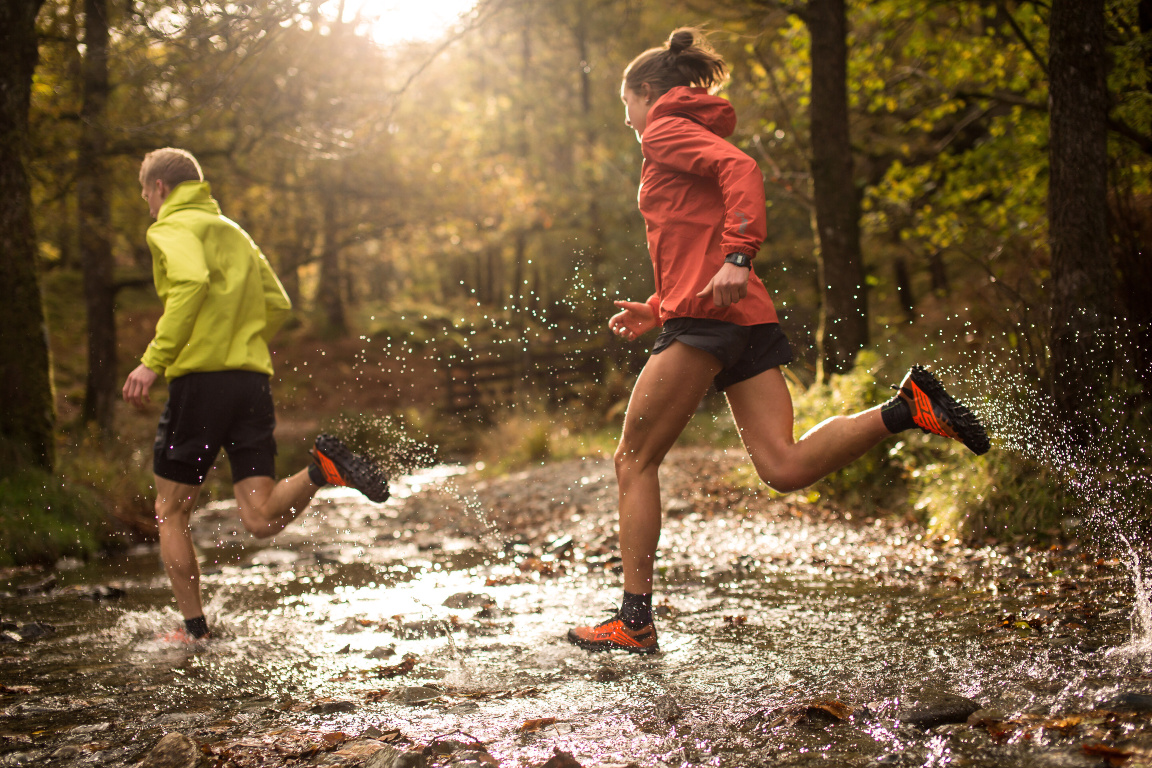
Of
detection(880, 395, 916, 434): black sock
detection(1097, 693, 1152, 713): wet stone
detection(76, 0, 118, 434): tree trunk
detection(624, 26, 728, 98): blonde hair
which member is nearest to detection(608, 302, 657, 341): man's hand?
detection(624, 26, 728, 98): blonde hair

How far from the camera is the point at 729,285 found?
109 inches

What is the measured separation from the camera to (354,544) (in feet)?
22.8

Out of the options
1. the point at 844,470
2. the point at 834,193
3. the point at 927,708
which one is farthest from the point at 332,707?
the point at 834,193

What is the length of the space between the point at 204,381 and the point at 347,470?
792 millimetres

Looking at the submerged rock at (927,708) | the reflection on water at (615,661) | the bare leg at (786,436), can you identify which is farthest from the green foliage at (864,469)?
the submerged rock at (927,708)

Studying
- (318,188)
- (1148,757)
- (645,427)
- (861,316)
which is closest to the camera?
(1148,757)

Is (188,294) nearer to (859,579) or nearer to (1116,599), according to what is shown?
(859,579)

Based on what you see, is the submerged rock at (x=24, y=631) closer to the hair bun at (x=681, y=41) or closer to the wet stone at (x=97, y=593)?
the wet stone at (x=97, y=593)

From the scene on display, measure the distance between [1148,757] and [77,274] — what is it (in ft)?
90.9

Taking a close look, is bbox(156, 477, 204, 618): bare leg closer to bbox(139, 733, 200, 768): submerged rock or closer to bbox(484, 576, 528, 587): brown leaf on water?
bbox(139, 733, 200, 768): submerged rock

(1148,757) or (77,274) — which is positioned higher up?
(77,274)

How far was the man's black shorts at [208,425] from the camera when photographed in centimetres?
371

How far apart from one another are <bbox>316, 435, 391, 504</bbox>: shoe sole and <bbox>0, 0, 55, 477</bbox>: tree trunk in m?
4.63

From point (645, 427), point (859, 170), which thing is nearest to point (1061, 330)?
point (645, 427)
